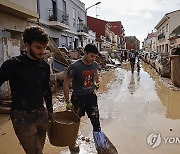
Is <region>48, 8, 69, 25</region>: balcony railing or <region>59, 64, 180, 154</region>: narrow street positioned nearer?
<region>59, 64, 180, 154</region>: narrow street

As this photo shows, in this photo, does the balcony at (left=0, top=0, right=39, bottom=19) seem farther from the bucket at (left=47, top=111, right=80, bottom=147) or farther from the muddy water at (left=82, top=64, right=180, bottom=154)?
the bucket at (left=47, top=111, right=80, bottom=147)

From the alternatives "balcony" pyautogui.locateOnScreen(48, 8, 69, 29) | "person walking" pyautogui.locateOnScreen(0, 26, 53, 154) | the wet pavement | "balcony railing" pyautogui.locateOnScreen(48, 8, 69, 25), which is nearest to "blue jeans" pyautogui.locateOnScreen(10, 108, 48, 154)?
"person walking" pyautogui.locateOnScreen(0, 26, 53, 154)

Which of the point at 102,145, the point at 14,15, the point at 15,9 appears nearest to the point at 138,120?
the point at 102,145

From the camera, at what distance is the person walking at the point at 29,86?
2681mm

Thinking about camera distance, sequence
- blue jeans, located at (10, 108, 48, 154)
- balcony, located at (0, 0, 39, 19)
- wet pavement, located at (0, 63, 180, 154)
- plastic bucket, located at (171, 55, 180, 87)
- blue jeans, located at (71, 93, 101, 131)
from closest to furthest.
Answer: blue jeans, located at (10, 108, 48, 154) < blue jeans, located at (71, 93, 101, 131) < wet pavement, located at (0, 63, 180, 154) < balcony, located at (0, 0, 39, 19) < plastic bucket, located at (171, 55, 180, 87)

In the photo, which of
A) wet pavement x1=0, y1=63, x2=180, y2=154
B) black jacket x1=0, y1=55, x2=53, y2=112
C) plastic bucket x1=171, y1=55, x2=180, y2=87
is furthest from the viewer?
plastic bucket x1=171, y1=55, x2=180, y2=87

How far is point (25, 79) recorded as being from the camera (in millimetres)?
2711

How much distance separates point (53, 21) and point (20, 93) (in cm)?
1709

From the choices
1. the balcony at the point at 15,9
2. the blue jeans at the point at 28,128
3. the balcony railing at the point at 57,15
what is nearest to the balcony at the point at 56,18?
the balcony railing at the point at 57,15

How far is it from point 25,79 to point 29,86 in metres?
0.09

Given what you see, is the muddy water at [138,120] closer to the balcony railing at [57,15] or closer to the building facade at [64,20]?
the building facade at [64,20]

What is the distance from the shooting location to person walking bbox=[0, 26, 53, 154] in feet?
8.80

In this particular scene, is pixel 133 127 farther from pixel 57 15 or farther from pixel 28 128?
pixel 57 15

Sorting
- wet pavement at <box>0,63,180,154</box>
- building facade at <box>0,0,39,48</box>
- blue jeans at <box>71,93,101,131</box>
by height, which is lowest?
wet pavement at <box>0,63,180,154</box>
